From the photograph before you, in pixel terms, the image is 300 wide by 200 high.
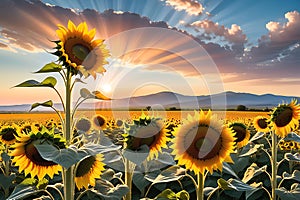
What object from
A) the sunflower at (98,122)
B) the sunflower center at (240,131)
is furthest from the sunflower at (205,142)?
the sunflower at (98,122)

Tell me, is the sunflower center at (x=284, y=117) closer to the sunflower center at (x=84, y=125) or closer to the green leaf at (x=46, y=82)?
the green leaf at (x=46, y=82)

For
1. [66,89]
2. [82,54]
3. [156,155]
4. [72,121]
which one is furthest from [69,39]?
[156,155]

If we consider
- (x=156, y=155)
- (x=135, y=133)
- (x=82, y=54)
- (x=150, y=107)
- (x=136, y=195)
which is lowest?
(x=136, y=195)

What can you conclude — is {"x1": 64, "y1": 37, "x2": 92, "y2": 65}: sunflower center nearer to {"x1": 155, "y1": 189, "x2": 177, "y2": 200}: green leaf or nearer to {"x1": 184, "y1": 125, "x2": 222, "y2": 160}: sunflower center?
{"x1": 184, "y1": 125, "x2": 222, "y2": 160}: sunflower center

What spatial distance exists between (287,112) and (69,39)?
7.75 ft

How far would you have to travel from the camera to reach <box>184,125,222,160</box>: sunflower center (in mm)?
2375

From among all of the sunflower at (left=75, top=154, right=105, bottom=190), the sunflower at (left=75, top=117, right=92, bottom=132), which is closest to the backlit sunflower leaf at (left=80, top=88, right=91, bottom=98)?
the sunflower at (left=75, top=154, right=105, bottom=190)

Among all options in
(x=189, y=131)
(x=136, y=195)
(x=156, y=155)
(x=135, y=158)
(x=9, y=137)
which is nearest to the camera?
(x=135, y=158)

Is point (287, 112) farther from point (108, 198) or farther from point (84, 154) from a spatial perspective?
point (84, 154)

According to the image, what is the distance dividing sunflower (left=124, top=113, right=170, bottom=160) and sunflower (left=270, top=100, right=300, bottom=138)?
58.4 inches

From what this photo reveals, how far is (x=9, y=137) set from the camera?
5.30m

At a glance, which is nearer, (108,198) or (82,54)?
(108,198)

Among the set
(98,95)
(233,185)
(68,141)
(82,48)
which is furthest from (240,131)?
(68,141)

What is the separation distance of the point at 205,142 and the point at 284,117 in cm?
170
